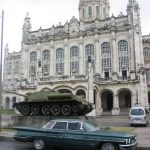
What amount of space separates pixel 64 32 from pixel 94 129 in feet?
156

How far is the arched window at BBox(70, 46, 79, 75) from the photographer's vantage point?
56.7 m

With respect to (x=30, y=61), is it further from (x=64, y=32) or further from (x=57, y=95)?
(x=57, y=95)

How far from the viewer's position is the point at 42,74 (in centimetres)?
5816

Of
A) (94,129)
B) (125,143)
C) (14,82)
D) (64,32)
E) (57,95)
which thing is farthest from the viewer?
(14,82)

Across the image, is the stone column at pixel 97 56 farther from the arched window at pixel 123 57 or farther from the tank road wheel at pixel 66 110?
the tank road wheel at pixel 66 110

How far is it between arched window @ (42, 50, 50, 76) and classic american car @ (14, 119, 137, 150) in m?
45.6

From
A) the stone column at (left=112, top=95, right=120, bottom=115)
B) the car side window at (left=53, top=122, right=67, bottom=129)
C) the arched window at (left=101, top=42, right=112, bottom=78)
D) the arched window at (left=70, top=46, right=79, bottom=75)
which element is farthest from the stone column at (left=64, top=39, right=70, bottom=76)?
the car side window at (left=53, top=122, right=67, bottom=129)

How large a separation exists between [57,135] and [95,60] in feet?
141

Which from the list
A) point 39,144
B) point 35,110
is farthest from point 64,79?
point 39,144

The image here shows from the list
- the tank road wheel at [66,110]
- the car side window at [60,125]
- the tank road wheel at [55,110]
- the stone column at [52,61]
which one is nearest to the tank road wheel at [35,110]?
the tank road wheel at [55,110]

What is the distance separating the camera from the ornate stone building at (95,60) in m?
49.8

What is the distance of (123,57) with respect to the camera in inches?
2122

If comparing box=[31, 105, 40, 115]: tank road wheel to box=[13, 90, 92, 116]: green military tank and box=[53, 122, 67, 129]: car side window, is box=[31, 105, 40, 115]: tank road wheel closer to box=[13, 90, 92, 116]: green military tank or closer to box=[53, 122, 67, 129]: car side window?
box=[13, 90, 92, 116]: green military tank

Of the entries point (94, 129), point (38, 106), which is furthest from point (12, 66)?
point (94, 129)
